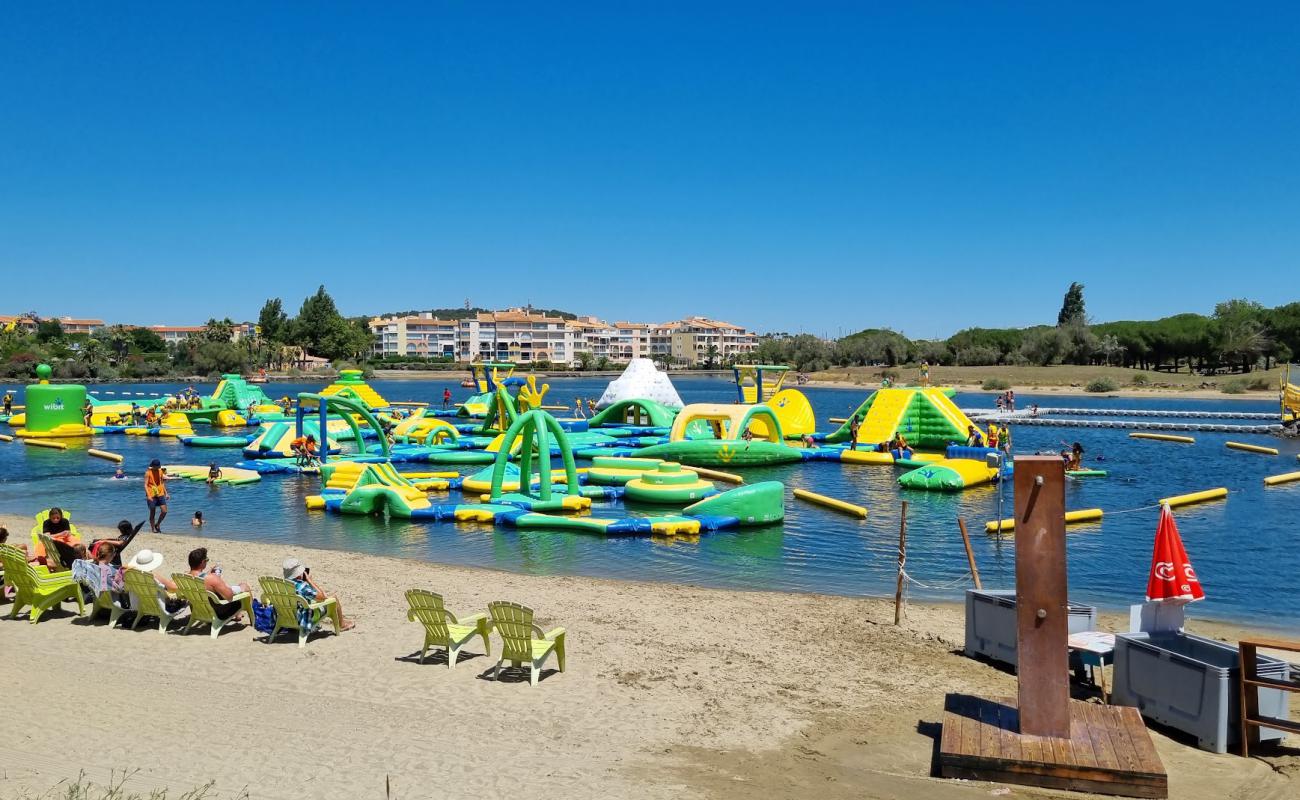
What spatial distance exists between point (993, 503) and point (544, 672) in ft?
56.7

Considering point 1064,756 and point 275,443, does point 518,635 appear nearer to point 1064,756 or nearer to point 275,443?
point 1064,756

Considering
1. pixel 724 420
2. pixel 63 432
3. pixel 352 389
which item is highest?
pixel 352 389

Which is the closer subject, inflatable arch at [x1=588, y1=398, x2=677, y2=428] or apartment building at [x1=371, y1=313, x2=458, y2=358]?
inflatable arch at [x1=588, y1=398, x2=677, y2=428]

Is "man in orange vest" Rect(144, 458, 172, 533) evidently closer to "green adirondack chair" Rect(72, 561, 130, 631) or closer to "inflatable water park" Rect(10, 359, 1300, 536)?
"inflatable water park" Rect(10, 359, 1300, 536)

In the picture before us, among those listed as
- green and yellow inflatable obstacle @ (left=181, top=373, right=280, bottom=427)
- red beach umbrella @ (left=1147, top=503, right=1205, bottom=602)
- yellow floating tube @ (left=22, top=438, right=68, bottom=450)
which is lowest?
yellow floating tube @ (left=22, top=438, right=68, bottom=450)

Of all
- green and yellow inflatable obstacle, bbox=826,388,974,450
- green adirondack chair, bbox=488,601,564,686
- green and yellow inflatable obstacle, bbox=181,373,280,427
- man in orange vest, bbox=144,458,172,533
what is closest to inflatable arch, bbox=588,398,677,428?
green and yellow inflatable obstacle, bbox=826,388,974,450

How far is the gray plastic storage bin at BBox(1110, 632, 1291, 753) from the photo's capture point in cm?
769

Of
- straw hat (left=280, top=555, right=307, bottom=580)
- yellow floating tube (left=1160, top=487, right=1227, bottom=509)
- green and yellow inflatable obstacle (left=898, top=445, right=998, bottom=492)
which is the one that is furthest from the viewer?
green and yellow inflatable obstacle (left=898, top=445, right=998, bottom=492)

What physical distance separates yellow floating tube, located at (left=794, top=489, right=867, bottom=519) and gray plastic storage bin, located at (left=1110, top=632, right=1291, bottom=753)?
42.0 ft

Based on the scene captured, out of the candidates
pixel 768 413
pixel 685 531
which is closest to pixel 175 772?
pixel 685 531

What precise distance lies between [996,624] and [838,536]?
30.3ft

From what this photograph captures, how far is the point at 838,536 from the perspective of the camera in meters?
19.3

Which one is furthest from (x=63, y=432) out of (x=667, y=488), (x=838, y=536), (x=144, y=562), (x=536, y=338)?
(x=536, y=338)

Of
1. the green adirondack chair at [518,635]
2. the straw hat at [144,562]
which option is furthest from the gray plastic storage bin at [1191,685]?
the straw hat at [144,562]
